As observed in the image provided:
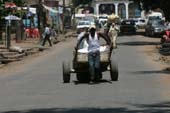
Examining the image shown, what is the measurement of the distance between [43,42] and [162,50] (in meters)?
17.0

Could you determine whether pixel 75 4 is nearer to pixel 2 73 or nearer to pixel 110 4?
pixel 110 4

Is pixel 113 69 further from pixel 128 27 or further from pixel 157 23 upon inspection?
pixel 128 27

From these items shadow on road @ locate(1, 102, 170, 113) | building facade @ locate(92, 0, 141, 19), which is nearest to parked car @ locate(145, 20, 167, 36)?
shadow on road @ locate(1, 102, 170, 113)

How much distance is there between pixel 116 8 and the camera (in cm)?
13700

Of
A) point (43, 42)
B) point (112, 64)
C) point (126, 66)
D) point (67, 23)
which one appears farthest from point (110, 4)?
point (112, 64)

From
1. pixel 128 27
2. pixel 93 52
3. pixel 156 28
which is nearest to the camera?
pixel 93 52

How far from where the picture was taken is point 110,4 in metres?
140

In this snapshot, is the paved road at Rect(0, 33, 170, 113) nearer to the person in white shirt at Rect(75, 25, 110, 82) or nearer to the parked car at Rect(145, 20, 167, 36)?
the person in white shirt at Rect(75, 25, 110, 82)

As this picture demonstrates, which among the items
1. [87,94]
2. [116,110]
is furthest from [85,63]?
[116,110]

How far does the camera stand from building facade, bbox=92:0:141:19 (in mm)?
137500

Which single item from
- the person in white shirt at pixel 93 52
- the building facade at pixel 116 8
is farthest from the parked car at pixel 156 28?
the building facade at pixel 116 8

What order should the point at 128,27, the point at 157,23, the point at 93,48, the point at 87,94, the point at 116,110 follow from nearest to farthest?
the point at 116,110, the point at 87,94, the point at 93,48, the point at 157,23, the point at 128,27

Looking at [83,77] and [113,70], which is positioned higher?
[113,70]

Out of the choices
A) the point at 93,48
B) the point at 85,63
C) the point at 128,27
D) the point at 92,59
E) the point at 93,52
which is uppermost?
the point at 93,48
